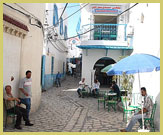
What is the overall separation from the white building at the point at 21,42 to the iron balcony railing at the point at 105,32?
571cm

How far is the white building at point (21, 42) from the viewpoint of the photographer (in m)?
5.88

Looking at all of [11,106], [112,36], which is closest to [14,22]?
[11,106]

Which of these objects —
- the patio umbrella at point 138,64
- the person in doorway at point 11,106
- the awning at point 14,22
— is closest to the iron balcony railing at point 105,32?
the awning at point 14,22

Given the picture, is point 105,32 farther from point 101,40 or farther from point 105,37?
point 101,40

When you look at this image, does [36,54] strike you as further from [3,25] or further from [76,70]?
[76,70]

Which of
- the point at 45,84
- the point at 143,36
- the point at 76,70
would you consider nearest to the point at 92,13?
the point at 45,84

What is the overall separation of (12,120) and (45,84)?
8.49 m

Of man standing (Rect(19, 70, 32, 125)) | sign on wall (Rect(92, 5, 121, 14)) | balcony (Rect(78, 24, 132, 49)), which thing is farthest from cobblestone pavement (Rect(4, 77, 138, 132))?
sign on wall (Rect(92, 5, 121, 14))

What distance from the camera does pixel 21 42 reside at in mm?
6820

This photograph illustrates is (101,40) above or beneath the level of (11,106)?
above

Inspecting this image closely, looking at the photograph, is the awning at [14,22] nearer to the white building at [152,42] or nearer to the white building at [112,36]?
the white building at [152,42]

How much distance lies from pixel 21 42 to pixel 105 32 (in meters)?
8.85

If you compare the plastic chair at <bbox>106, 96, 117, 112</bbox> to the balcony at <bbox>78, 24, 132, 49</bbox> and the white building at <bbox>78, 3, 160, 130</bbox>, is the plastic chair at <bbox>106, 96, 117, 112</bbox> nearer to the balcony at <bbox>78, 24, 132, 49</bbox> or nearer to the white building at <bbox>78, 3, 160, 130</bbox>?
the white building at <bbox>78, 3, 160, 130</bbox>

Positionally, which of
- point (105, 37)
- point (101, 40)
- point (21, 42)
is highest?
point (105, 37)
